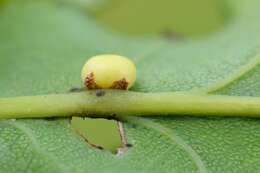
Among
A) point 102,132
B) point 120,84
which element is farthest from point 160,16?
point 120,84

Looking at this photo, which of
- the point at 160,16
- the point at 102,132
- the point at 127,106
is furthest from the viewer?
the point at 160,16


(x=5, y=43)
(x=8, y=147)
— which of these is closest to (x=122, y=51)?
(x=5, y=43)

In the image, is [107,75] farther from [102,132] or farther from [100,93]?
[102,132]

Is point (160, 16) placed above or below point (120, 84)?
above

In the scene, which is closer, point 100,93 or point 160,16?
point 100,93

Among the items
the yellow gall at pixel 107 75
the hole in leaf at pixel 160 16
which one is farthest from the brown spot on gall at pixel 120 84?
the hole in leaf at pixel 160 16

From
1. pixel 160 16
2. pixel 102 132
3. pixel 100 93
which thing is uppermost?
pixel 160 16

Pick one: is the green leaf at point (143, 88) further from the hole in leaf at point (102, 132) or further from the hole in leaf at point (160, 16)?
the hole in leaf at point (160, 16)

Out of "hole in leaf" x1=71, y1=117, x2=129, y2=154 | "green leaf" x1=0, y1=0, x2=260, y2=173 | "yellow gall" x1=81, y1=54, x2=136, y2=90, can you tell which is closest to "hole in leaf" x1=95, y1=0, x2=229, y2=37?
"green leaf" x1=0, y1=0, x2=260, y2=173
